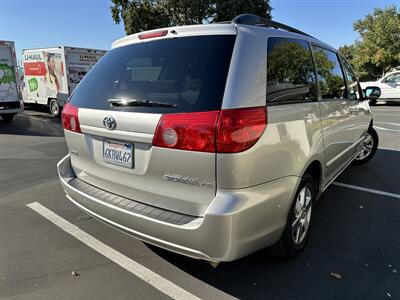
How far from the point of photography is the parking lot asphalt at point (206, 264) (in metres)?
2.62

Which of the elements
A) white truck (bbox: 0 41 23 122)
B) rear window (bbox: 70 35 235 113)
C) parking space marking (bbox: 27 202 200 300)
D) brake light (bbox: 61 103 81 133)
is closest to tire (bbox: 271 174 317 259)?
parking space marking (bbox: 27 202 200 300)

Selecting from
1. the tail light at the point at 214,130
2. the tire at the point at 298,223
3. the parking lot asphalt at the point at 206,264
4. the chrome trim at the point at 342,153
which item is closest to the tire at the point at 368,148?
the chrome trim at the point at 342,153

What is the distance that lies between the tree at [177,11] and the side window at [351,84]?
23.0 metres

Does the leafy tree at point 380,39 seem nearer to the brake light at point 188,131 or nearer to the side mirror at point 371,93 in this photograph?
the side mirror at point 371,93

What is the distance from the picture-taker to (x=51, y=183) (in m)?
5.17

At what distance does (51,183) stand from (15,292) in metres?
2.74

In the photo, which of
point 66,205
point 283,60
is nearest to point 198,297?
point 283,60

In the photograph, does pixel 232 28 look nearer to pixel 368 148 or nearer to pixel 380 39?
pixel 368 148

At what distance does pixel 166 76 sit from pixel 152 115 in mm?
359

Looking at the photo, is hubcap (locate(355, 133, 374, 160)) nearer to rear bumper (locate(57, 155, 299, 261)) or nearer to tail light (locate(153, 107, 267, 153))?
rear bumper (locate(57, 155, 299, 261))

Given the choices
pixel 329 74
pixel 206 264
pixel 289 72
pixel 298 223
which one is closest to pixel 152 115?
pixel 289 72

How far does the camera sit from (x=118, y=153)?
2.62 meters

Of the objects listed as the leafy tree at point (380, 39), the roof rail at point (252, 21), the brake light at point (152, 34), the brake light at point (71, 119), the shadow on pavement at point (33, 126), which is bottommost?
the shadow on pavement at point (33, 126)

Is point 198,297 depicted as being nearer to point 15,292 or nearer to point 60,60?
point 15,292
